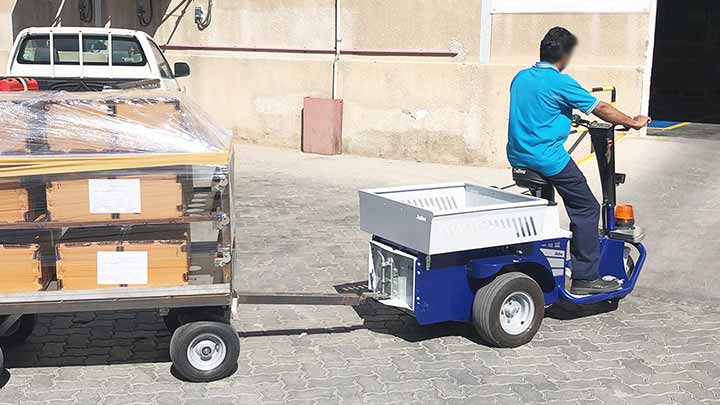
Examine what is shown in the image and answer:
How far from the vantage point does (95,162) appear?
174 inches

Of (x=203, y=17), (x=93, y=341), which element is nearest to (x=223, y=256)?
(x=93, y=341)

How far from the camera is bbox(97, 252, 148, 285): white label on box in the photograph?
14.8 ft

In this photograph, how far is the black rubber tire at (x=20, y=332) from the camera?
16.9 feet

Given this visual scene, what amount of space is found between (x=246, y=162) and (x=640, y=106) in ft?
18.4

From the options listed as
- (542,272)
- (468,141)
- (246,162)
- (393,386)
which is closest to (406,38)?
(468,141)

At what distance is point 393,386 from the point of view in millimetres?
4707

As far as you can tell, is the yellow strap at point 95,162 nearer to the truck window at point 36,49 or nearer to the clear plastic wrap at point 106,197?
the clear plastic wrap at point 106,197

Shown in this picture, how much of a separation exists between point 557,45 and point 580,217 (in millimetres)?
1149

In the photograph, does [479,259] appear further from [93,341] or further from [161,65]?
[161,65]

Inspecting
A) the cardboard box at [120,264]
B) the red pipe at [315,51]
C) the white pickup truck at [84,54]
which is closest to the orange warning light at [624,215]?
the cardboard box at [120,264]

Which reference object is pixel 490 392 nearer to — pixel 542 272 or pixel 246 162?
pixel 542 272

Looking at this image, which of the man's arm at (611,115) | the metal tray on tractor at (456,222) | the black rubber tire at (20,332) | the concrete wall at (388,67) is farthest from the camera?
the concrete wall at (388,67)

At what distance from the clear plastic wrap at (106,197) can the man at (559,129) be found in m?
2.03

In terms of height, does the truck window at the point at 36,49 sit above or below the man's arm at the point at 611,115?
above
